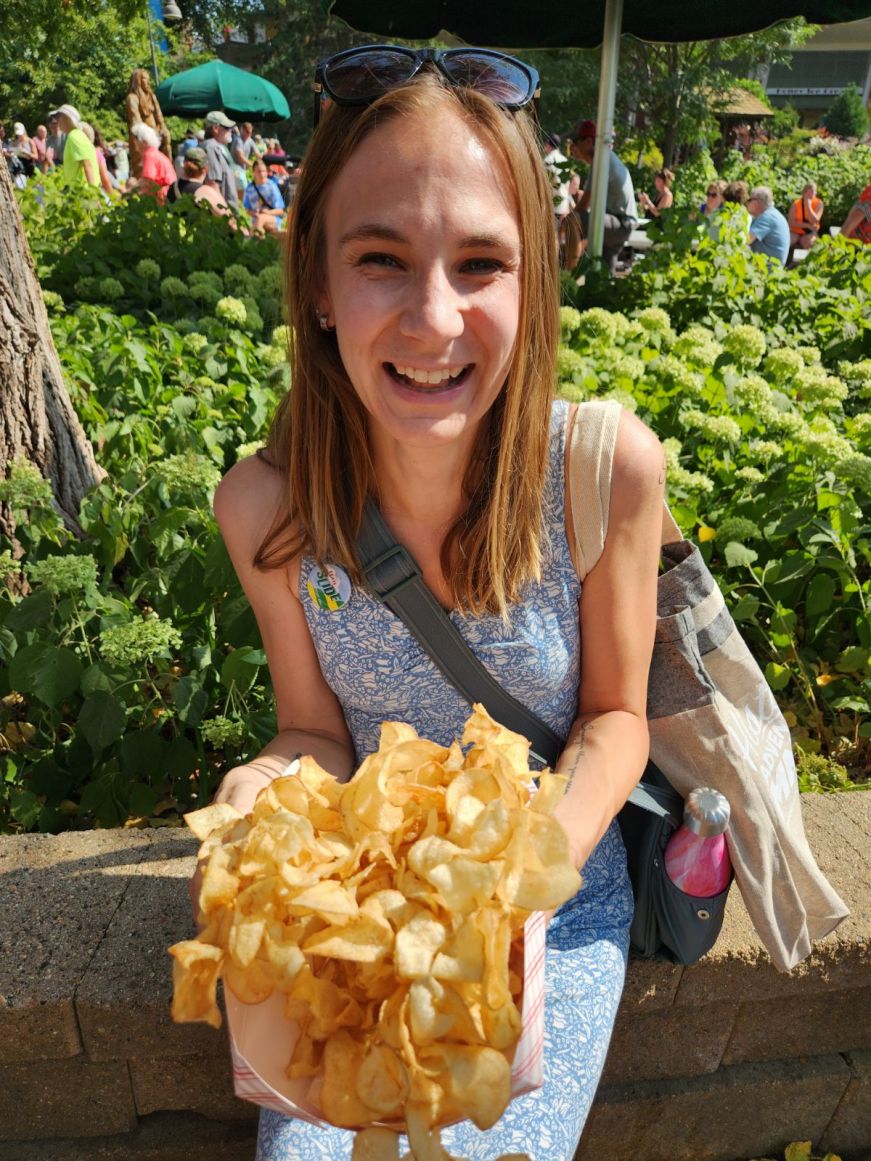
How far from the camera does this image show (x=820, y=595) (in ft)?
8.21

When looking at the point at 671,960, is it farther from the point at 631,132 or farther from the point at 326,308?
the point at 631,132

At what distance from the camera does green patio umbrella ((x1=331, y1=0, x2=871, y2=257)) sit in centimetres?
574

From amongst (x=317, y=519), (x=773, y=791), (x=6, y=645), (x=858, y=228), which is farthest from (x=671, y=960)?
(x=858, y=228)

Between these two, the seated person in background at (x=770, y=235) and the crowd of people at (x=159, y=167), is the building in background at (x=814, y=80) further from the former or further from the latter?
the seated person in background at (x=770, y=235)

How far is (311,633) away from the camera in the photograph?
5.30ft

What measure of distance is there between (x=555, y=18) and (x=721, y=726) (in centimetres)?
626

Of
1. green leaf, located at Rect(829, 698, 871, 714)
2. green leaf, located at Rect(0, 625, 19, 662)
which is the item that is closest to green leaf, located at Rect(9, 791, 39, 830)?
green leaf, located at Rect(0, 625, 19, 662)

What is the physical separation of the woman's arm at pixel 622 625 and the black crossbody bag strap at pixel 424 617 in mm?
115

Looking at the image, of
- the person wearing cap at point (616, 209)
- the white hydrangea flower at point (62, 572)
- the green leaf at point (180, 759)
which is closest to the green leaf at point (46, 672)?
the white hydrangea flower at point (62, 572)

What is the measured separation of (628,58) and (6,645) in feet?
98.8

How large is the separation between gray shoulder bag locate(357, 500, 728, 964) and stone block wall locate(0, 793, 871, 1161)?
0.10 m

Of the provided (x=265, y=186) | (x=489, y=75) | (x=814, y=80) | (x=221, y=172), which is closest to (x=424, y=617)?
(x=489, y=75)

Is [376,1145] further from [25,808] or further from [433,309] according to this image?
[25,808]

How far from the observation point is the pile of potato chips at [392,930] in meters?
0.88
